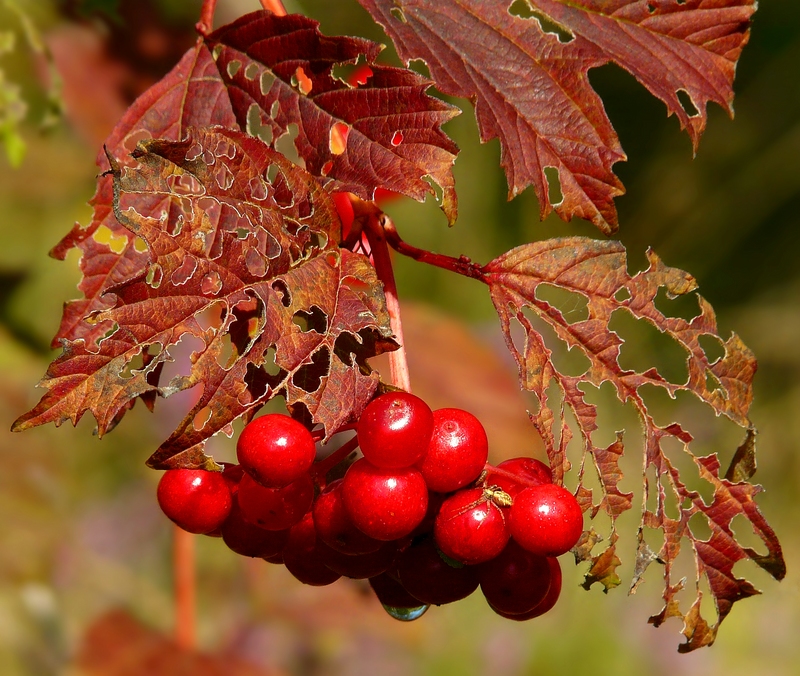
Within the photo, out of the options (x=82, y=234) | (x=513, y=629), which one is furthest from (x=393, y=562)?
(x=513, y=629)

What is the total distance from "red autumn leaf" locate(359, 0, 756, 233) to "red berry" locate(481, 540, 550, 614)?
237 mm

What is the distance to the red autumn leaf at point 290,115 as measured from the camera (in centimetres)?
58

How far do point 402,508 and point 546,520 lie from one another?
86 mm

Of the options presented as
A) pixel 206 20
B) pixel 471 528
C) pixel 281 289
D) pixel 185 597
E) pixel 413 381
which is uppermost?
pixel 206 20

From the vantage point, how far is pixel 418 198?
1.84ft

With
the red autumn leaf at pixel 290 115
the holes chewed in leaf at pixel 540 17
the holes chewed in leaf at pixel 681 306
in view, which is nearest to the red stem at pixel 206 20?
the red autumn leaf at pixel 290 115

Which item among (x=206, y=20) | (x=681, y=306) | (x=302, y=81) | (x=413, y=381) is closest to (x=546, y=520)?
(x=302, y=81)

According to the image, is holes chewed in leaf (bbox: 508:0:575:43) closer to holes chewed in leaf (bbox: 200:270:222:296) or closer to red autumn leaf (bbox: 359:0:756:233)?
red autumn leaf (bbox: 359:0:756:233)

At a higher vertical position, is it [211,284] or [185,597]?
[211,284]

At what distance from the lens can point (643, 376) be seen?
61 centimetres

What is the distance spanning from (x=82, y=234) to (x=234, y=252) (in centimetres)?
22

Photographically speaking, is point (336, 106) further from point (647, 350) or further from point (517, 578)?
point (647, 350)

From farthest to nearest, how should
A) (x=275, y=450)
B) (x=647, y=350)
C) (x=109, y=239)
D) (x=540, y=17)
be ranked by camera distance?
(x=647, y=350), (x=540, y=17), (x=109, y=239), (x=275, y=450)

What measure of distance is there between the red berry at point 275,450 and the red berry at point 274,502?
→ 1.5 inches
